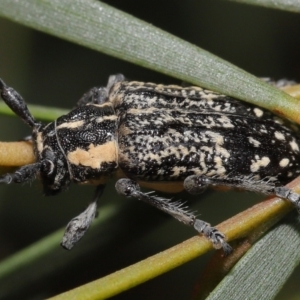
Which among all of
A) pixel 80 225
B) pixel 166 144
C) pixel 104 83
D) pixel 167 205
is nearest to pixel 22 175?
pixel 80 225

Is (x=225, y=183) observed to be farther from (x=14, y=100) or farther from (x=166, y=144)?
(x=14, y=100)

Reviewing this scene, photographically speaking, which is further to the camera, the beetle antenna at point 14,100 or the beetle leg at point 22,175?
the beetle antenna at point 14,100

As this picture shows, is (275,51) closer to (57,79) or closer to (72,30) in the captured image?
(57,79)

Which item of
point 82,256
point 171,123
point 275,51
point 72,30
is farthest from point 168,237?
point 275,51

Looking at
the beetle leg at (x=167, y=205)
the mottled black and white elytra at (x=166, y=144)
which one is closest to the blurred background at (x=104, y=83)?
the beetle leg at (x=167, y=205)

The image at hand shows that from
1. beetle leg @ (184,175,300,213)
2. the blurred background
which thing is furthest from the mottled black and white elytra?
the blurred background

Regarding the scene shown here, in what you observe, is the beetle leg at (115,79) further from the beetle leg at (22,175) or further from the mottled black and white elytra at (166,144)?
the beetle leg at (22,175)

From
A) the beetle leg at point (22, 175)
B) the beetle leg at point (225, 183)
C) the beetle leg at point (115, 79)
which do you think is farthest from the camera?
the beetle leg at point (115, 79)

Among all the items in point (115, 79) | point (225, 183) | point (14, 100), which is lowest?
point (225, 183)

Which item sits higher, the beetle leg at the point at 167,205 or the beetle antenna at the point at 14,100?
the beetle antenna at the point at 14,100
